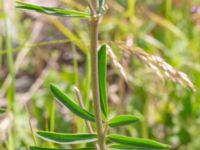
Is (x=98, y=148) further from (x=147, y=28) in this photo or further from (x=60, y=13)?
(x=147, y=28)

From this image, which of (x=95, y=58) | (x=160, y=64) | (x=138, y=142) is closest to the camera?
(x=95, y=58)

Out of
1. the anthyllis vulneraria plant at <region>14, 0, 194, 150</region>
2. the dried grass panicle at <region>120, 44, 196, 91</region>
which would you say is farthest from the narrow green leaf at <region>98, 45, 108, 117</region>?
the dried grass panicle at <region>120, 44, 196, 91</region>

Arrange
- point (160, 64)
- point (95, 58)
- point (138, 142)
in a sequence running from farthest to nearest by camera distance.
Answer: point (160, 64), point (138, 142), point (95, 58)

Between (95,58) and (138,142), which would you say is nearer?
(95,58)

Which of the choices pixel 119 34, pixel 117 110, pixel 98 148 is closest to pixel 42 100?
pixel 117 110

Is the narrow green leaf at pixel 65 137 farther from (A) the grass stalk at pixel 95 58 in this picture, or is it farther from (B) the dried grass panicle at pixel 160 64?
(B) the dried grass panicle at pixel 160 64

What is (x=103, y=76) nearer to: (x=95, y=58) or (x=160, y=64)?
(x=95, y=58)

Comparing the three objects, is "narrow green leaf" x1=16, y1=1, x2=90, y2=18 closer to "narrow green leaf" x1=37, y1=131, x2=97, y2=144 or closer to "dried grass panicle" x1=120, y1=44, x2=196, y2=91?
"narrow green leaf" x1=37, y1=131, x2=97, y2=144

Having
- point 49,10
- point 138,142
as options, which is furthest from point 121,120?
point 49,10

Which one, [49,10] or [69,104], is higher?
[49,10]
